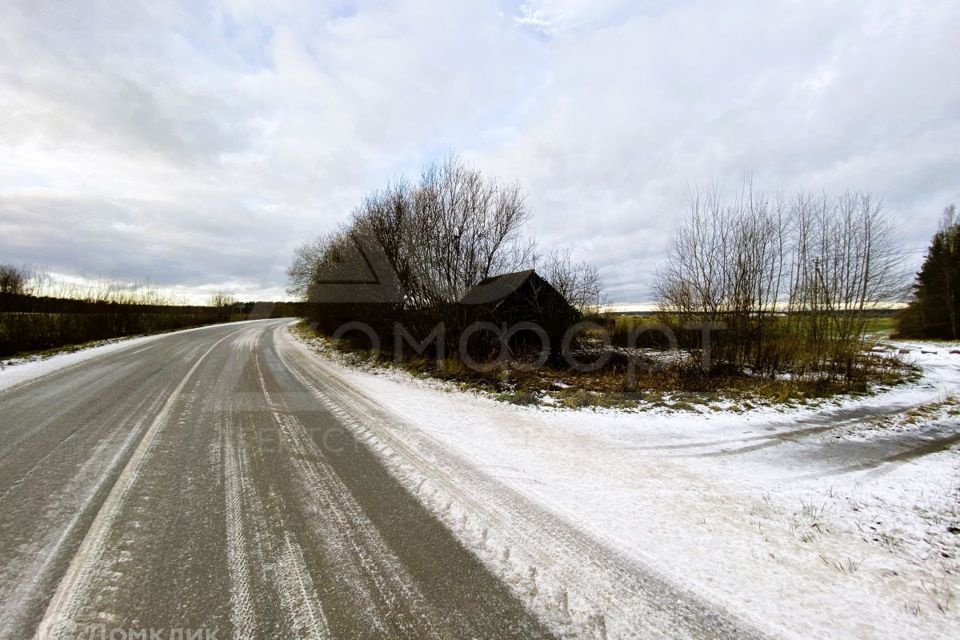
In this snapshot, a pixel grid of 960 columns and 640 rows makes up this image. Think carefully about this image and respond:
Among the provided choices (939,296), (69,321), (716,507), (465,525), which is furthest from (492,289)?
(939,296)

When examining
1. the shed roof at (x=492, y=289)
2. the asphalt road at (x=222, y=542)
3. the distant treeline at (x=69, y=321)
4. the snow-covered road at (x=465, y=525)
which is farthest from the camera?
the distant treeline at (x=69, y=321)

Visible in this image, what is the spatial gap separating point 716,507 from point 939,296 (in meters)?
43.0

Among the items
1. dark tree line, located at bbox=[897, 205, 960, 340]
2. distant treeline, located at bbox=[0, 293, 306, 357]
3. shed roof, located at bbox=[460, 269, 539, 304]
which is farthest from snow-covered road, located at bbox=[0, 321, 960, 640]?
dark tree line, located at bbox=[897, 205, 960, 340]

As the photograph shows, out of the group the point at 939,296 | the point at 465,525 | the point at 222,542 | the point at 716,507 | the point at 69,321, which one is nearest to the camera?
the point at 222,542

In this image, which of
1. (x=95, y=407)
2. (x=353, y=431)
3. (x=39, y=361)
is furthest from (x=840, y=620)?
(x=39, y=361)

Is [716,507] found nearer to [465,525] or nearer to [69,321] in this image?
[465,525]

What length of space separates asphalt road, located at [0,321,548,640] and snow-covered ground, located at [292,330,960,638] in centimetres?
44

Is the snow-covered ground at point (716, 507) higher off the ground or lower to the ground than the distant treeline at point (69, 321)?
lower

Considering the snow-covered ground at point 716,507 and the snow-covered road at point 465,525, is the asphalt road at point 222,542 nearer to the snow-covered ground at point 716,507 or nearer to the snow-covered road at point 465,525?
the snow-covered road at point 465,525

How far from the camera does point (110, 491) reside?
3695 millimetres

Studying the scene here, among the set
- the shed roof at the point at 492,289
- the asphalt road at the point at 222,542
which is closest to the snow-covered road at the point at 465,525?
the asphalt road at the point at 222,542

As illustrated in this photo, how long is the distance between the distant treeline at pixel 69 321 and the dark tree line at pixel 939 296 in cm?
5331

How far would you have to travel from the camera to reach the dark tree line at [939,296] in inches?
1164

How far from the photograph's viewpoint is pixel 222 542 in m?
2.92
